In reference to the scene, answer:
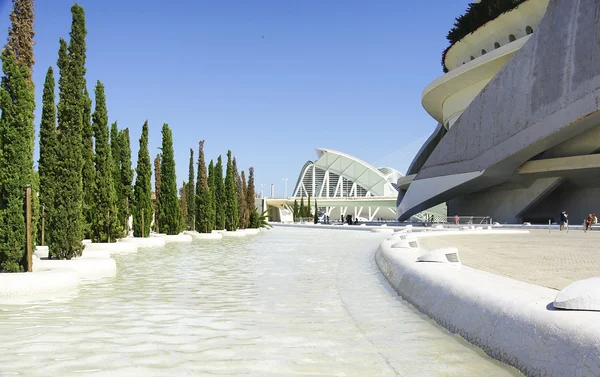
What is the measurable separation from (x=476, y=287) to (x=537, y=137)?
29584 mm

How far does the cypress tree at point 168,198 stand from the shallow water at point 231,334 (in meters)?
17.6

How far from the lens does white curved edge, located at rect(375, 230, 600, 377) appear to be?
347 centimetres

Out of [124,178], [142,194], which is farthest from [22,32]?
[142,194]

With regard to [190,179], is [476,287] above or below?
below

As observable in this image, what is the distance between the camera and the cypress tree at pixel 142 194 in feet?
76.6

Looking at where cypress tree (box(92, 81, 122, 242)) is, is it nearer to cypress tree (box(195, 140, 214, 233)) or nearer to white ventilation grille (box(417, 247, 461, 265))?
white ventilation grille (box(417, 247, 461, 265))

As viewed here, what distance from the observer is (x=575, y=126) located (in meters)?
30.6

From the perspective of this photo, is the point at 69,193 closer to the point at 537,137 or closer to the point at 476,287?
the point at 476,287

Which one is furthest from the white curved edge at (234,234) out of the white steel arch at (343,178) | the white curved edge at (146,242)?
the white steel arch at (343,178)

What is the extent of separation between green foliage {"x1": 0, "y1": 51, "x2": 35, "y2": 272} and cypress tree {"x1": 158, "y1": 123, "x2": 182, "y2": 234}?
17.2 meters

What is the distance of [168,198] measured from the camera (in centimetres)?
2759

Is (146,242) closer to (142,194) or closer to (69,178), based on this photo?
(142,194)

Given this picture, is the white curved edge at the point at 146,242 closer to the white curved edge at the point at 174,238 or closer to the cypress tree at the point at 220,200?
the white curved edge at the point at 174,238

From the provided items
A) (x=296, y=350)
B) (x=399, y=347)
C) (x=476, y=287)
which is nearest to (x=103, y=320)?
(x=296, y=350)
